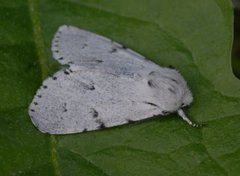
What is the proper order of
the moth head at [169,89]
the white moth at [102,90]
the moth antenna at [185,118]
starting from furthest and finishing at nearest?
the moth head at [169,89]
the white moth at [102,90]
the moth antenna at [185,118]

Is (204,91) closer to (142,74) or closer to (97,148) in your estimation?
(142,74)

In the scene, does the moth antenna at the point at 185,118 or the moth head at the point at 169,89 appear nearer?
the moth antenna at the point at 185,118

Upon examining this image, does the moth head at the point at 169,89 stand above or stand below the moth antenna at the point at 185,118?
above

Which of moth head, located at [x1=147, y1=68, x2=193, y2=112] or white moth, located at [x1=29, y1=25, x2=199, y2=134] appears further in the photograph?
moth head, located at [x1=147, y1=68, x2=193, y2=112]

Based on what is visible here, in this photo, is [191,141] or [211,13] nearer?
[191,141]

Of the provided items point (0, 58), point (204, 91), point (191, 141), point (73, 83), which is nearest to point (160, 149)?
point (191, 141)

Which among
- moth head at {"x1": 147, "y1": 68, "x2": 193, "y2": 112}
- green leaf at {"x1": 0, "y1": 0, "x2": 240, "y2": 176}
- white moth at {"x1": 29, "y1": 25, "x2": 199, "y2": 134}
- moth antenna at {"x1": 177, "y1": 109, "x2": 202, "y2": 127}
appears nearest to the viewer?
green leaf at {"x1": 0, "y1": 0, "x2": 240, "y2": 176}

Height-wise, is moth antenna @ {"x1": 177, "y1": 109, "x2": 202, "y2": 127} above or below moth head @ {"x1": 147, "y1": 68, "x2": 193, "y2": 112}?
below
